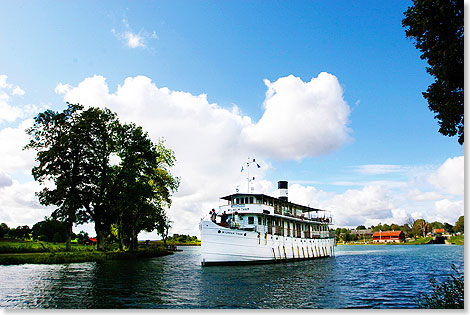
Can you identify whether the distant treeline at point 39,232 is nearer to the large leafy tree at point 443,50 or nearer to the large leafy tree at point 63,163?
the large leafy tree at point 63,163

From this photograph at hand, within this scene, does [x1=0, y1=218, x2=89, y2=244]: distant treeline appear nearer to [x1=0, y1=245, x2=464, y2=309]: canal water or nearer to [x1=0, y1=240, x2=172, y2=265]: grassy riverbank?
[x1=0, y1=240, x2=172, y2=265]: grassy riverbank

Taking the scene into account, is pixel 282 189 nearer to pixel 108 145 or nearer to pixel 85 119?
pixel 108 145

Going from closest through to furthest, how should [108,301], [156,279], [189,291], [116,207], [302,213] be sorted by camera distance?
[108,301] → [189,291] → [156,279] → [116,207] → [302,213]

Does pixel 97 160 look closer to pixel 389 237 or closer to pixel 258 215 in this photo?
pixel 258 215

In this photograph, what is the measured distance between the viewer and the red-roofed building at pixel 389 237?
172 m

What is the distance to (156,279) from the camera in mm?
24922

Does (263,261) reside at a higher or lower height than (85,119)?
lower

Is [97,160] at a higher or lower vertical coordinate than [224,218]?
higher

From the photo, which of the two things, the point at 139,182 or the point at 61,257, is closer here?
the point at 61,257

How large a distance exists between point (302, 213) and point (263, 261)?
63.6 feet

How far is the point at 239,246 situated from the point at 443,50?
28168 millimetres

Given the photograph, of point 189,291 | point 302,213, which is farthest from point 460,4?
point 302,213

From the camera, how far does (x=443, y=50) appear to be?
11977mm

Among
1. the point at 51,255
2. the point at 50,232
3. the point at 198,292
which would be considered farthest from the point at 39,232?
the point at 198,292
